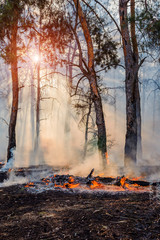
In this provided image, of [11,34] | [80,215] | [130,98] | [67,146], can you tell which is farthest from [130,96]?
[67,146]

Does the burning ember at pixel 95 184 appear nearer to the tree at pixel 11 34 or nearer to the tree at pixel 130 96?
the tree at pixel 130 96

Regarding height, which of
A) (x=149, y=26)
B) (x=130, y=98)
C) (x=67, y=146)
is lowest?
(x=67, y=146)

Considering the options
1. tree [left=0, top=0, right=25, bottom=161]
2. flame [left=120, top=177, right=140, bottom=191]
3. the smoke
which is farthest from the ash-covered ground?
tree [left=0, top=0, right=25, bottom=161]

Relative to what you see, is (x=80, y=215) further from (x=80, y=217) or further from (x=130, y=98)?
(x=130, y=98)

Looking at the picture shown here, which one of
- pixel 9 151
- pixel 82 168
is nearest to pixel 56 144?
pixel 9 151

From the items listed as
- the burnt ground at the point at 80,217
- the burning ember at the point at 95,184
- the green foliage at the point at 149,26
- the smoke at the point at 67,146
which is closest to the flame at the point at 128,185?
the burning ember at the point at 95,184

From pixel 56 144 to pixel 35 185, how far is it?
678 inches

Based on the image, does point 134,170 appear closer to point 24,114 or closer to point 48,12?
point 48,12

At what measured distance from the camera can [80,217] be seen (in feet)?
14.5

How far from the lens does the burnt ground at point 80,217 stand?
3672 mm

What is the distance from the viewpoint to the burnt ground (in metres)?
3.67

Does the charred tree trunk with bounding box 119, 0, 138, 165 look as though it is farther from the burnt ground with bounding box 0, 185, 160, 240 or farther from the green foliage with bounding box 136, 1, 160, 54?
the burnt ground with bounding box 0, 185, 160, 240

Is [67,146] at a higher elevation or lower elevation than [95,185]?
higher

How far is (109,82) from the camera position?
210 feet
